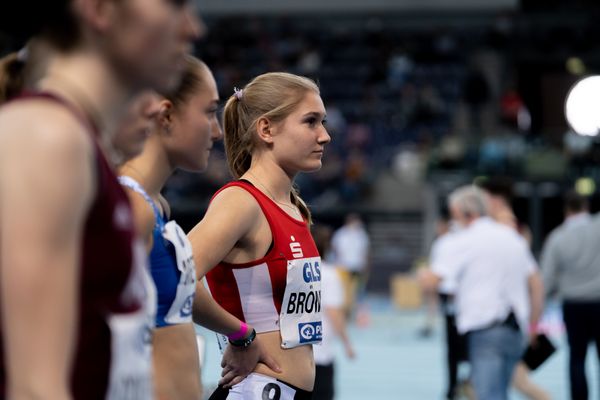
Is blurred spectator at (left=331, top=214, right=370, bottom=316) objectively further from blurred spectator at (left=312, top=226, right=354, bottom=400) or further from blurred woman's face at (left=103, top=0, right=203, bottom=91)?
blurred woman's face at (left=103, top=0, right=203, bottom=91)

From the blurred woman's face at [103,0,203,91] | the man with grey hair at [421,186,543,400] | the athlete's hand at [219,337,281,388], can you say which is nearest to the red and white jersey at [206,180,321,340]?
the athlete's hand at [219,337,281,388]

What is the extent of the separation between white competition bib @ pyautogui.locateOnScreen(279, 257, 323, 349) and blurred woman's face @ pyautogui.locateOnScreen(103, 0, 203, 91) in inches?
71.4

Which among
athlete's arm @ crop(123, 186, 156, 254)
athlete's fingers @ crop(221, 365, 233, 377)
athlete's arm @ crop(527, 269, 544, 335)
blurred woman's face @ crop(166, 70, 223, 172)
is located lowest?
athlete's arm @ crop(527, 269, 544, 335)

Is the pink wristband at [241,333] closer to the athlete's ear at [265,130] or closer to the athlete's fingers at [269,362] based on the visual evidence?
the athlete's fingers at [269,362]

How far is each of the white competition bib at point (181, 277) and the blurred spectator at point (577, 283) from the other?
6.11m

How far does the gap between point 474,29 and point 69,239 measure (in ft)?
89.9

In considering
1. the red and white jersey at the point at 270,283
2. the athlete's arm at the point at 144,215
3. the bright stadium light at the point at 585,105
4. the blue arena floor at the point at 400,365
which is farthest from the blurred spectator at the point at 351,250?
the athlete's arm at the point at 144,215

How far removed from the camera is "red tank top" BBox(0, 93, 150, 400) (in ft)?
4.93

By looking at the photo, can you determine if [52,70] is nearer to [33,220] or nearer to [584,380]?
[33,220]

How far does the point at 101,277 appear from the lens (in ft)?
5.02

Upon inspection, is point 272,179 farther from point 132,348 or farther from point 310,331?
point 132,348

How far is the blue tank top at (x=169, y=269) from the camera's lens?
2.52m

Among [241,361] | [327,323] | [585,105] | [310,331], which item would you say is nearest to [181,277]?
[241,361]

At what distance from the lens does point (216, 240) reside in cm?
309
